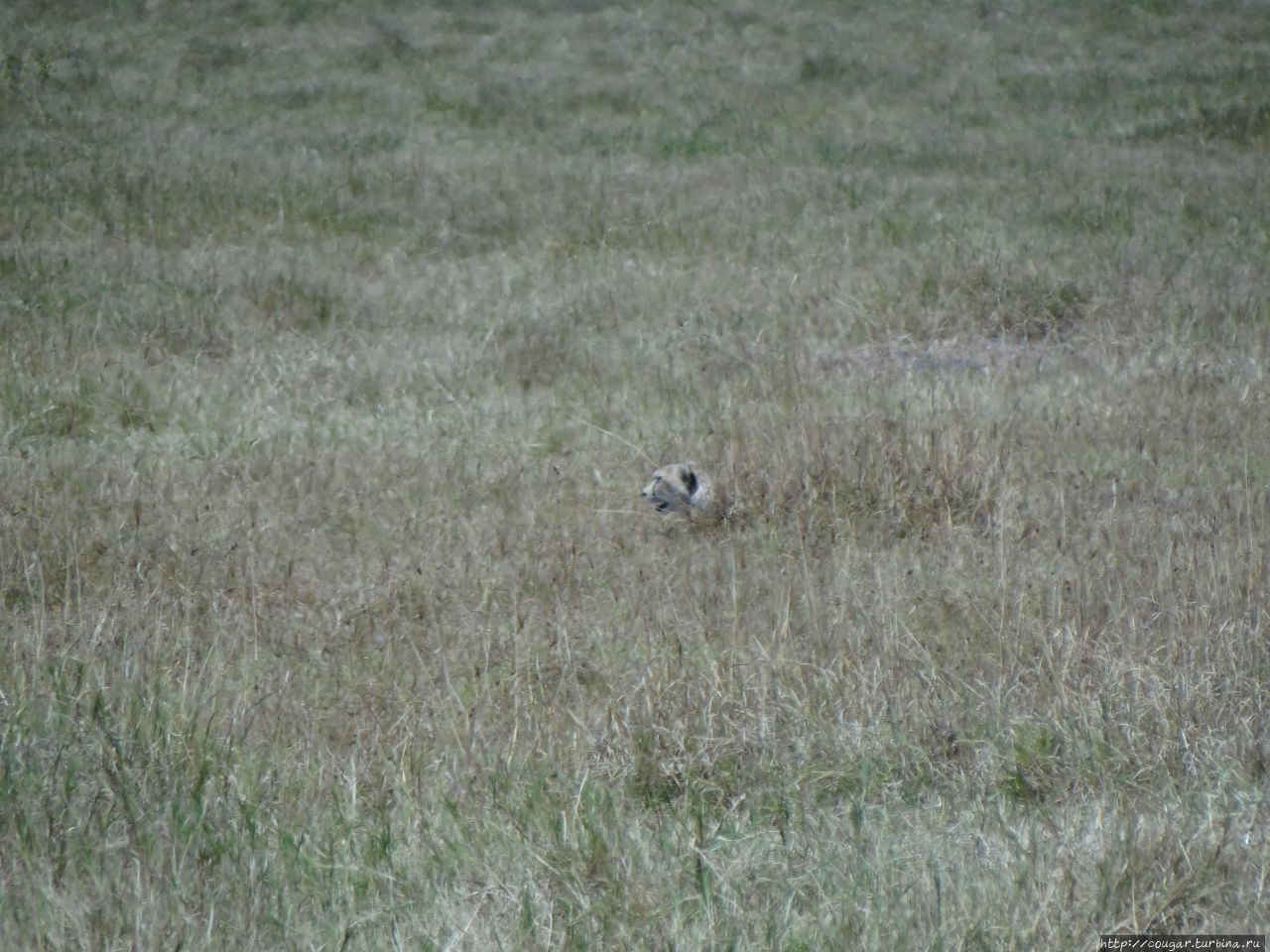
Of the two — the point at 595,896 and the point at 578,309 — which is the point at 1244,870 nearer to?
the point at 595,896

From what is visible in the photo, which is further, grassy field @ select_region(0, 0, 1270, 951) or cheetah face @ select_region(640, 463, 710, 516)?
cheetah face @ select_region(640, 463, 710, 516)

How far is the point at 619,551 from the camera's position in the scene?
443cm

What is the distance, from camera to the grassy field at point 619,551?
2344 mm

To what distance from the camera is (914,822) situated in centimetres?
260

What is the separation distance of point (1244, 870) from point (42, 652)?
2.65 meters

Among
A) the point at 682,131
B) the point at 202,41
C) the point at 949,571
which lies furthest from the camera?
the point at 202,41

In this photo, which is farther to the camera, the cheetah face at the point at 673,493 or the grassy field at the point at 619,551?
the cheetah face at the point at 673,493

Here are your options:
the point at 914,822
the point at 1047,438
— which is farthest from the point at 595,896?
the point at 1047,438

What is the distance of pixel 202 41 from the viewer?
16828 mm

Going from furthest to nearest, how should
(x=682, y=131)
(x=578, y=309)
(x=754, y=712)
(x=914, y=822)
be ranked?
(x=682, y=131)
(x=578, y=309)
(x=754, y=712)
(x=914, y=822)

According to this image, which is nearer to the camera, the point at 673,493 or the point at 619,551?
the point at 619,551

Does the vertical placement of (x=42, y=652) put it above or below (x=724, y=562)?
above

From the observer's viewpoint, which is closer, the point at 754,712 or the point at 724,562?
the point at 754,712

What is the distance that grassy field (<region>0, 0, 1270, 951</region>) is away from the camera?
2.34m
